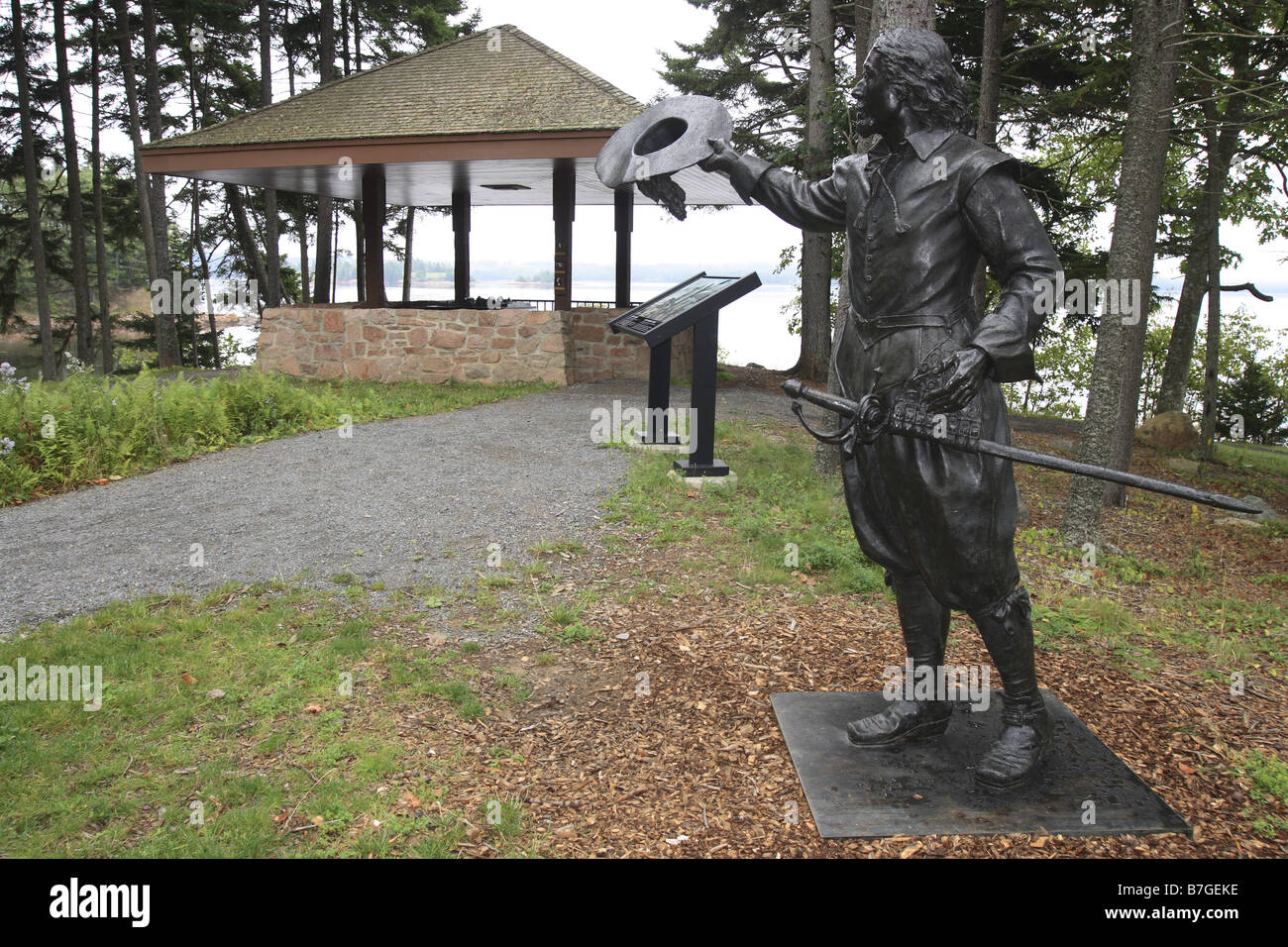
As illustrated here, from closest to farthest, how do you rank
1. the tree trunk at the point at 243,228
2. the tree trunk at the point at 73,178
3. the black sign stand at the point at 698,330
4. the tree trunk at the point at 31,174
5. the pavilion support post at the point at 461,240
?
the black sign stand at the point at 698,330 → the pavilion support post at the point at 461,240 → the tree trunk at the point at 31,174 → the tree trunk at the point at 73,178 → the tree trunk at the point at 243,228

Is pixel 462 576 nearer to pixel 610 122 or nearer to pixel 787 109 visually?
pixel 610 122

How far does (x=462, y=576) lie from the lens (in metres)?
5.80

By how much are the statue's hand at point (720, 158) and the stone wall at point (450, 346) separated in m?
10.4

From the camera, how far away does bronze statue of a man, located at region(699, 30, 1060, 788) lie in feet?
9.39

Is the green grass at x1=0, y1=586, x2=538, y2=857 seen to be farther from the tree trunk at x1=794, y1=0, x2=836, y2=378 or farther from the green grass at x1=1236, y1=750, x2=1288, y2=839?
the tree trunk at x1=794, y1=0, x2=836, y2=378

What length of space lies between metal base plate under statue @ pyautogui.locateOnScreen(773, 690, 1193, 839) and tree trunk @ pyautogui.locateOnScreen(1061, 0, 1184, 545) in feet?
14.5

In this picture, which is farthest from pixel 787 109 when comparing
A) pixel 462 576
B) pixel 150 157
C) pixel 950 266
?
pixel 950 266

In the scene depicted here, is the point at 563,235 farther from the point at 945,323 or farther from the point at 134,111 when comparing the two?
the point at 134,111

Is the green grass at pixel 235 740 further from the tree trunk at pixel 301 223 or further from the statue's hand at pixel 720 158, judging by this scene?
the tree trunk at pixel 301 223

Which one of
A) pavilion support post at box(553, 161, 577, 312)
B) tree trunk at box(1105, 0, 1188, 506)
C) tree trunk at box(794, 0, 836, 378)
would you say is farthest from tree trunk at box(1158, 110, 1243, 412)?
pavilion support post at box(553, 161, 577, 312)

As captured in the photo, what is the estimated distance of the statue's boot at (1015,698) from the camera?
3113 millimetres

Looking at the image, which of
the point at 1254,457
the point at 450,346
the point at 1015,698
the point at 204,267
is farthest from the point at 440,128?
the point at 204,267

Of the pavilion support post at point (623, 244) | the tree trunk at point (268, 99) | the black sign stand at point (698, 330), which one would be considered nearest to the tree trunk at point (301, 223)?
the tree trunk at point (268, 99)

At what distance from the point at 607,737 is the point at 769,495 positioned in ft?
14.1
